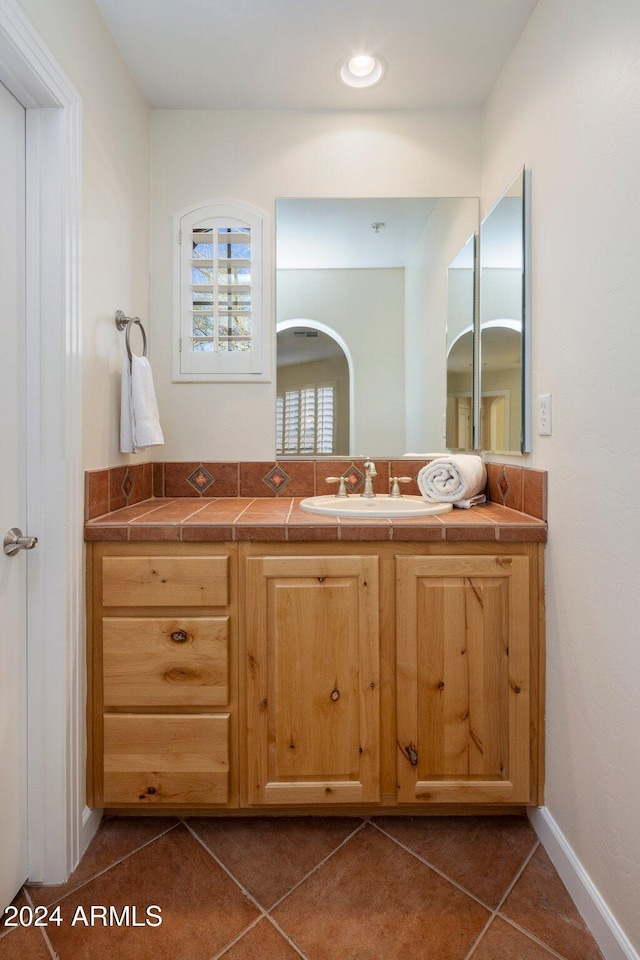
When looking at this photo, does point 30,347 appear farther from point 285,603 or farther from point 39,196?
point 285,603

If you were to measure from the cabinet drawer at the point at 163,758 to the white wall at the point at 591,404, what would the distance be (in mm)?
940

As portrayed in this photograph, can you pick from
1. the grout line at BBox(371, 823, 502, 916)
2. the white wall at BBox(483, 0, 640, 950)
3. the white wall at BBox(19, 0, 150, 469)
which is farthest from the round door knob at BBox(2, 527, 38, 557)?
the white wall at BBox(483, 0, 640, 950)

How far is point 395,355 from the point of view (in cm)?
205

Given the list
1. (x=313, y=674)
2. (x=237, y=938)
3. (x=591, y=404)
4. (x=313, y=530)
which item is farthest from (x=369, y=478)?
(x=237, y=938)

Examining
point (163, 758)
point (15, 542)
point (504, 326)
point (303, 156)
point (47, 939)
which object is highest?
point (303, 156)

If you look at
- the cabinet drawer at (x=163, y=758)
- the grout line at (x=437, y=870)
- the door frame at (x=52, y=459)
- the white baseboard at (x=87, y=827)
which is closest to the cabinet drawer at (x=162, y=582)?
the door frame at (x=52, y=459)

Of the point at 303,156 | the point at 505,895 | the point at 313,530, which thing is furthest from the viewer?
the point at 303,156

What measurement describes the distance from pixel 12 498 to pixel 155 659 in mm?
573

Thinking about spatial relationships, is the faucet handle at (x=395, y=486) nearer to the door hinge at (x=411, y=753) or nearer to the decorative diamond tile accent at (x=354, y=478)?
the decorative diamond tile accent at (x=354, y=478)

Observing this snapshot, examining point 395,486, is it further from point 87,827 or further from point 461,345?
point 87,827

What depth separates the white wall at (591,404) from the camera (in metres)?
1.09

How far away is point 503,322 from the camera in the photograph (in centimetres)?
177

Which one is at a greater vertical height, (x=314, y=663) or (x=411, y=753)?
(x=314, y=663)

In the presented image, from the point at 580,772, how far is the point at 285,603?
0.85 metres
